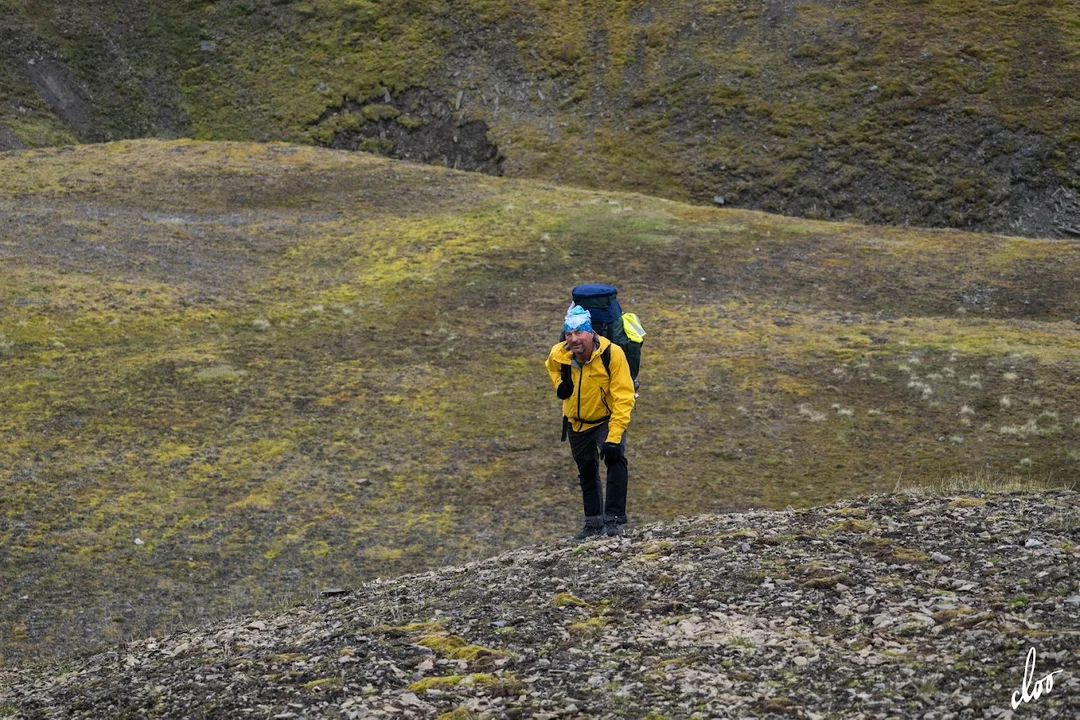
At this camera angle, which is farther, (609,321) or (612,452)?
(609,321)

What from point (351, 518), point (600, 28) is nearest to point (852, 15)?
point (600, 28)

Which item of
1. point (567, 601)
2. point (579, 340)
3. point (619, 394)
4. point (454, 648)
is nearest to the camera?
point (454, 648)

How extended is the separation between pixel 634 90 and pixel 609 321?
136 ft

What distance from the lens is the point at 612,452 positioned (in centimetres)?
1386

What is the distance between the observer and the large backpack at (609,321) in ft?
46.5

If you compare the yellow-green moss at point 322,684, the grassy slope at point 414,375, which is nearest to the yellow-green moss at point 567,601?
the yellow-green moss at point 322,684

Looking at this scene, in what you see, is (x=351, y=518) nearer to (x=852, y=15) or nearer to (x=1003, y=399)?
(x=1003, y=399)

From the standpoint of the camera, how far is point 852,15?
5494cm

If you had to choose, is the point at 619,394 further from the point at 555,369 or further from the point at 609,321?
the point at 609,321

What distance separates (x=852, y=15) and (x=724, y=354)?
3535 cm

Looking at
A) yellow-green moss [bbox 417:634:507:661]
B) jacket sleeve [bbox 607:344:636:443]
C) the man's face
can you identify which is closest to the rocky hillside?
jacket sleeve [bbox 607:344:636:443]

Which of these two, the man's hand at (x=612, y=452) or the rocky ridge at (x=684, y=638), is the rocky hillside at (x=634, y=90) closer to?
the man's hand at (x=612, y=452)

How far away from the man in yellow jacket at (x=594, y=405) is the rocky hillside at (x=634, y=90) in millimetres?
35197
